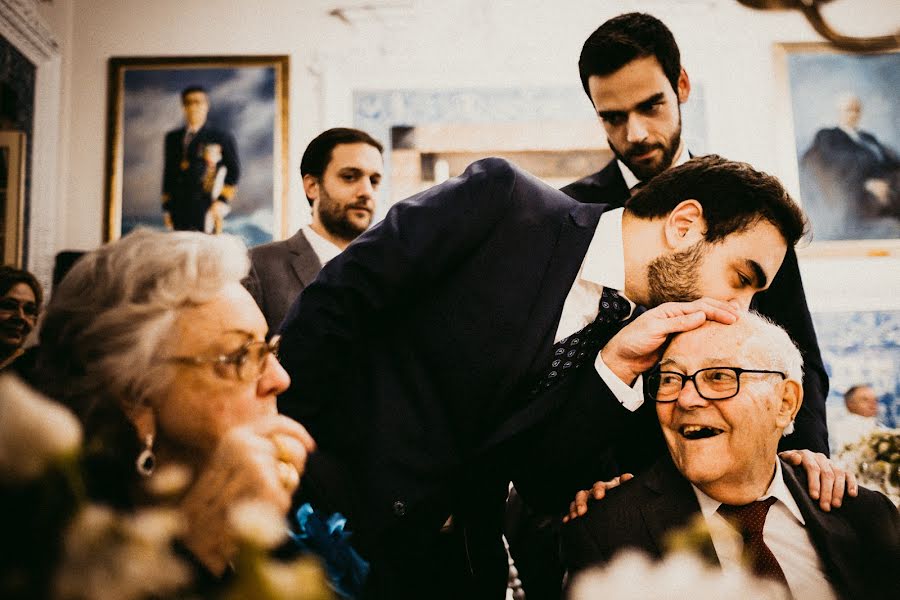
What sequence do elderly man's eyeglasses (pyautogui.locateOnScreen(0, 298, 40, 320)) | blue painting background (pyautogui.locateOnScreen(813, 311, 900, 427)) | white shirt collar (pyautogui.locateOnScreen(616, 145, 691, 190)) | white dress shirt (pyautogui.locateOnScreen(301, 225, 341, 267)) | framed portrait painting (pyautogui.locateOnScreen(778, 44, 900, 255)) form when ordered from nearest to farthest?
white shirt collar (pyautogui.locateOnScreen(616, 145, 691, 190))
elderly man's eyeglasses (pyautogui.locateOnScreen(0, 298, 40, 320))
white dress shirt (pyautogui.locateOnScreen(301, 225, 341, 267))
blue painting background (pyautogui.locateOnScreen(813, 311, 900, 427))
framed portrait painting (pyautogui.locateOnScreen(778, 44, 900, 255))

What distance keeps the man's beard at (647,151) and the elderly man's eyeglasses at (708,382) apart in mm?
972

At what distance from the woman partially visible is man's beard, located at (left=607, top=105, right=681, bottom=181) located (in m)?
2.49

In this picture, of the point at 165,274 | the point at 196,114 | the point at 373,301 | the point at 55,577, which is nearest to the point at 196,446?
the point at 165,274

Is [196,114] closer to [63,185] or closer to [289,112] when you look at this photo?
[289,112]

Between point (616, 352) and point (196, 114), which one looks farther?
point (196, 114)

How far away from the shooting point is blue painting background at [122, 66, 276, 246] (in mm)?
5156

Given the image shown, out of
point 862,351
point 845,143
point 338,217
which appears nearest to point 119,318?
point 338,217

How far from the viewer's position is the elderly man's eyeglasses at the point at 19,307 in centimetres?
322

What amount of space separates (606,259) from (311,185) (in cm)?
197

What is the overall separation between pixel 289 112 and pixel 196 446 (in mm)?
4383

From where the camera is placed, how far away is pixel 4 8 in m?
4.27

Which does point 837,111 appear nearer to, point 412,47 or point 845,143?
point 845,143

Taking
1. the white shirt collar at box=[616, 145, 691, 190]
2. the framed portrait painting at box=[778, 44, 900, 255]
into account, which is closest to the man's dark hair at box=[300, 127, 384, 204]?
the white shirt collar at box=[616, 145, 691, 190]

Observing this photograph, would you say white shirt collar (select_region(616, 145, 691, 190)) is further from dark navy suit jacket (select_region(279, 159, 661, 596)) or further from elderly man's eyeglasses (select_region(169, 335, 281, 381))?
elderly man's eyeglasses (select_region(169, 335, 281, 381))
